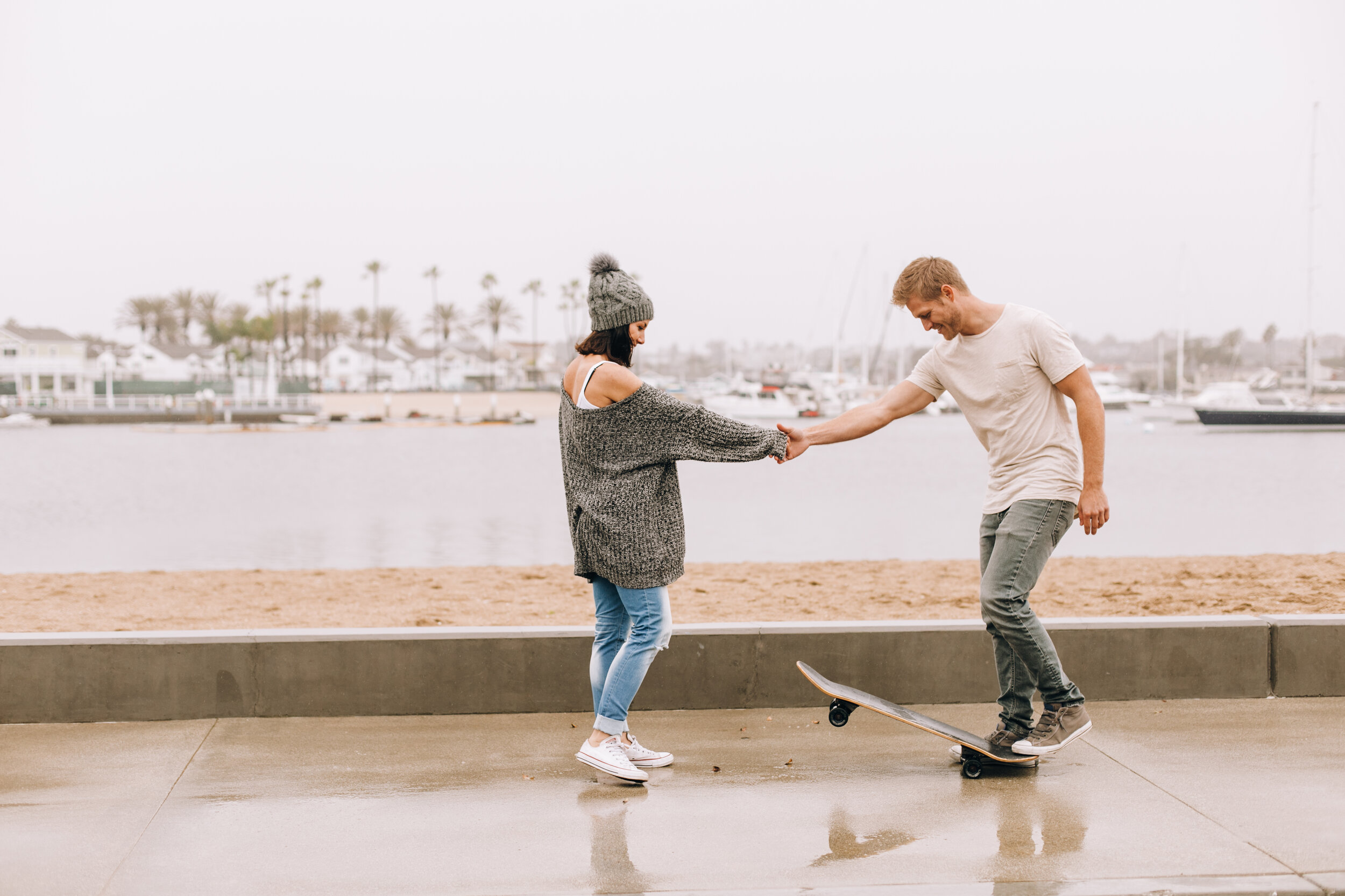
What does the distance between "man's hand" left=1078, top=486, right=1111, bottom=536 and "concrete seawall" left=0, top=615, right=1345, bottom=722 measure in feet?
3.73

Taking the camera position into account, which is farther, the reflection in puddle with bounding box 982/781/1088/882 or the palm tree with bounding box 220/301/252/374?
the palm tree with bounding box 220/301/252/374

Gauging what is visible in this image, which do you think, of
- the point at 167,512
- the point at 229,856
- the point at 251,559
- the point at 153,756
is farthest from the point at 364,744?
the point at 167,512

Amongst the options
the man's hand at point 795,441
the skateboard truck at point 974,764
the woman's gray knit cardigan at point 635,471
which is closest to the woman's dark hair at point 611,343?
the woman's gray knit cardigan at point 635,471

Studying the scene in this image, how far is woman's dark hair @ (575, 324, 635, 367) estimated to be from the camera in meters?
4.02

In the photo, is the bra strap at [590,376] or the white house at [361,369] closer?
the bra strap at [590,376]

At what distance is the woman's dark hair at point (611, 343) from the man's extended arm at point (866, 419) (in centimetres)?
77

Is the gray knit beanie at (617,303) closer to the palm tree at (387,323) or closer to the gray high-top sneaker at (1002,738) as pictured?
the gray high-top sneaker at (1002,738)

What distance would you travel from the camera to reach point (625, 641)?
14.3ft

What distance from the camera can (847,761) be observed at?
4410 mm

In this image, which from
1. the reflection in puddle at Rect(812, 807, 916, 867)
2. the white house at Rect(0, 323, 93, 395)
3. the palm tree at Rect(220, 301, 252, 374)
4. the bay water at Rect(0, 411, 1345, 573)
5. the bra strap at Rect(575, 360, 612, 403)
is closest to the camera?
the reflection in puddle at Rect(812, 807, 916, 867)

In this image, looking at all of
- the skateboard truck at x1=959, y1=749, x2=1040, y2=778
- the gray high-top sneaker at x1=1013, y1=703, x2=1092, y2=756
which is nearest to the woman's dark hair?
the skateboard truck at x1=959, y1=749, x2=1040, y2=778

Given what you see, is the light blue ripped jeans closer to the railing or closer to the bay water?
the bay water

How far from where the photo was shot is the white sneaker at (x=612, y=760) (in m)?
4.06

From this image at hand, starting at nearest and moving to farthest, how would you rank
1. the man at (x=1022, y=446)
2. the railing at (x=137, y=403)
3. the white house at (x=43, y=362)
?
the man at (x=1022, y=446)
the railing at (x=137, y=403)
the white house at (x=43, y=362)
